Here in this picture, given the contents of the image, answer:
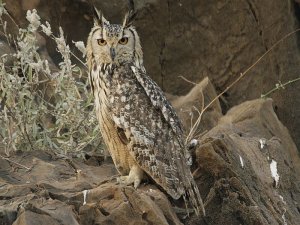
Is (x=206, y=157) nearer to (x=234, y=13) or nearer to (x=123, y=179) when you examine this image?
(x=123, y=179)

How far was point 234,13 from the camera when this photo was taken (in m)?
10.1

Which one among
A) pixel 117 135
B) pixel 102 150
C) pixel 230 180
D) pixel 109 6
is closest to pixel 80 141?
pixel 102 150

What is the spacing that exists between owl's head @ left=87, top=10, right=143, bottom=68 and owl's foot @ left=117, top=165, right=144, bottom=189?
2.36ft

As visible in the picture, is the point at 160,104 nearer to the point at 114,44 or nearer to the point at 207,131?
the point at 114,44

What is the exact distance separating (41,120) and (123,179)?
1370mm

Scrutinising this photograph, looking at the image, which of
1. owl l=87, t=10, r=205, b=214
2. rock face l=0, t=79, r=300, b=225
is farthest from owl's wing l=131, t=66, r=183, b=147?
rock face l=0, t=79, r=300, b=225

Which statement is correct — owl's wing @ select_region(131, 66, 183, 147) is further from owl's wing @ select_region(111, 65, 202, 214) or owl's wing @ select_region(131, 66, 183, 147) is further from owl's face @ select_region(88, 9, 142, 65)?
owl's face @ select_region(88, 9, 142, 65)

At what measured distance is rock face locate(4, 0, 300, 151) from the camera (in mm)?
10031

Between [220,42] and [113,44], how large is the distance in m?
3.26

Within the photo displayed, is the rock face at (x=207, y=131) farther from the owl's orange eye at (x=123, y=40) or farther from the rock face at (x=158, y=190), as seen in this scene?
the owl's orange eye at (x=123, y=40)

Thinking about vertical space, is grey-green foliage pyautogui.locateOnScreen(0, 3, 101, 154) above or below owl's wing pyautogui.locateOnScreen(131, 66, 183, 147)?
above

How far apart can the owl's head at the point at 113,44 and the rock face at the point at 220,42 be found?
2760mm

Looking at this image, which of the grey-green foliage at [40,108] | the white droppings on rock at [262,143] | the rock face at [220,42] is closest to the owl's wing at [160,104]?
the grey-green foliage at [40,108]

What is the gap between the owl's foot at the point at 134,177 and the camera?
668 centimetres
